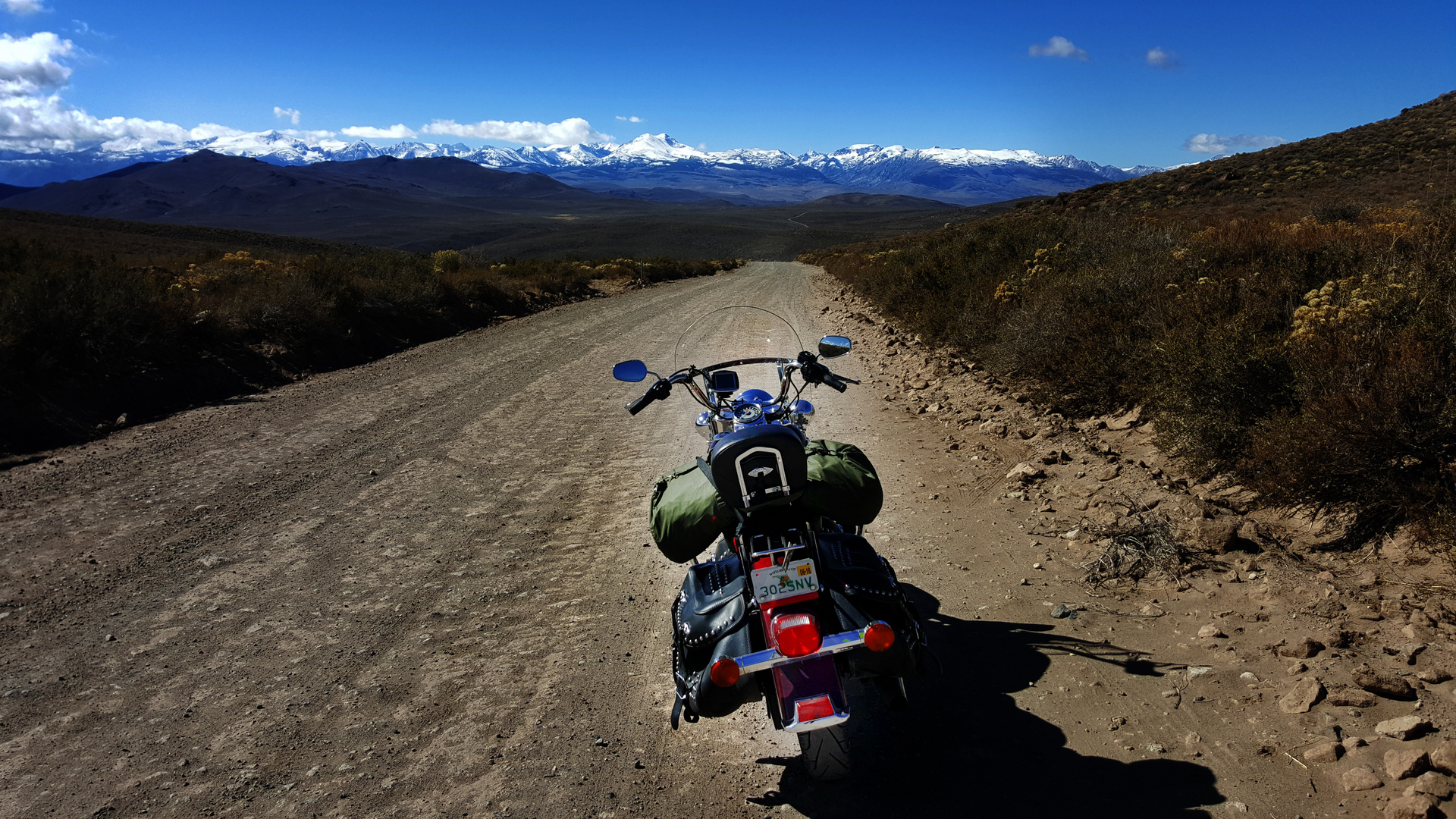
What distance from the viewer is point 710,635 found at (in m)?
2.59

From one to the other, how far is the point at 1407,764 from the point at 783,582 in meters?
2.08

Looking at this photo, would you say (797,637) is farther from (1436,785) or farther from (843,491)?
(1436,785)

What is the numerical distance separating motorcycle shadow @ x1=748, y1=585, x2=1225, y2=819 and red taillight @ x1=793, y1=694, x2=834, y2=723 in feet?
1.97

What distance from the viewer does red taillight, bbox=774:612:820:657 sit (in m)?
2.25

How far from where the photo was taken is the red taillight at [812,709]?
2.20m

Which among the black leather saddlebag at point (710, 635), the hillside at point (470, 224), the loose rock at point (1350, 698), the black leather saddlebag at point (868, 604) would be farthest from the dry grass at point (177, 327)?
the hillside at point (470, 224)

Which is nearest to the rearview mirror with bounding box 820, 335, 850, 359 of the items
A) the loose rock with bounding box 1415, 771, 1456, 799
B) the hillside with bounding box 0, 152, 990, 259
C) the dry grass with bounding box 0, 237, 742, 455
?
the loose rock with bounding box 1415, 771, 1456, 799

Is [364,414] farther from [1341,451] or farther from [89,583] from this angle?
[1341,451]

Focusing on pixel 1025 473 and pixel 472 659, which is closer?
pixel 472 659

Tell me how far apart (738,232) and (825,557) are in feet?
367

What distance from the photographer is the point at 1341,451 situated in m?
3.67

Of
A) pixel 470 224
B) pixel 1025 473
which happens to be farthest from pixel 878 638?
pixel 470 224

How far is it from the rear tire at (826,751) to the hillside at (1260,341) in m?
2.90

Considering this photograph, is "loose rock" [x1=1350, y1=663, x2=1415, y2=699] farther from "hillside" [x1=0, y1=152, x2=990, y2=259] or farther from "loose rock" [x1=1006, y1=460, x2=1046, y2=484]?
"hillside" [x1=0, y1=152, x2=990, y2=259]
